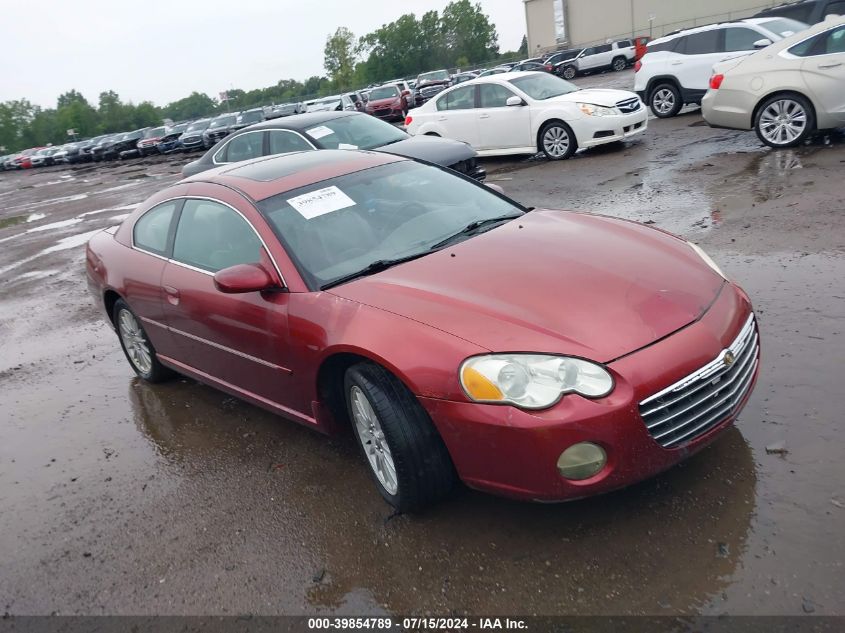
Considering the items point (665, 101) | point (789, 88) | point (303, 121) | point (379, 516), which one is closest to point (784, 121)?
point (789, 88)

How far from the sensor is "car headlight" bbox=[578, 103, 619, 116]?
11875 millimetres

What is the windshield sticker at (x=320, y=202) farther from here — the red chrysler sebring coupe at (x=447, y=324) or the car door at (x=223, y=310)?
the car door at (x=223, y=310)

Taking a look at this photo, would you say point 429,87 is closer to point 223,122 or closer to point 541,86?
point 223,122

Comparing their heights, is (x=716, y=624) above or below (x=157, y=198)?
below

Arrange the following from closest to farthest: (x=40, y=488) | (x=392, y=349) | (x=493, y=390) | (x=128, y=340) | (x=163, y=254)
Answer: (x=493, y=390) < (x=392, y=349) < (x=40, y=488) < (x=163, y=254) < (x=128, y=340)

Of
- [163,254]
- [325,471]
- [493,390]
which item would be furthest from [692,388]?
[163,254]

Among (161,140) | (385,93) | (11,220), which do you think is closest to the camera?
(11,220)

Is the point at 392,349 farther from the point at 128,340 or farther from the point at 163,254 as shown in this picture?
the point at 128,340

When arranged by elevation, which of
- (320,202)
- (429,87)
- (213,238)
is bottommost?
(429,87)

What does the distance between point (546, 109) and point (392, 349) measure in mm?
10216

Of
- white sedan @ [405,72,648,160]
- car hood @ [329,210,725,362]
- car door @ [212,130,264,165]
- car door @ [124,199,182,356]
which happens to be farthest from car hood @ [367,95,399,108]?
car hood @ [329,210,725,362]

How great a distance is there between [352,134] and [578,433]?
334 inches

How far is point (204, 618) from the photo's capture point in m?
2.96

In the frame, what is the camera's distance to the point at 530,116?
12578 millimetres
